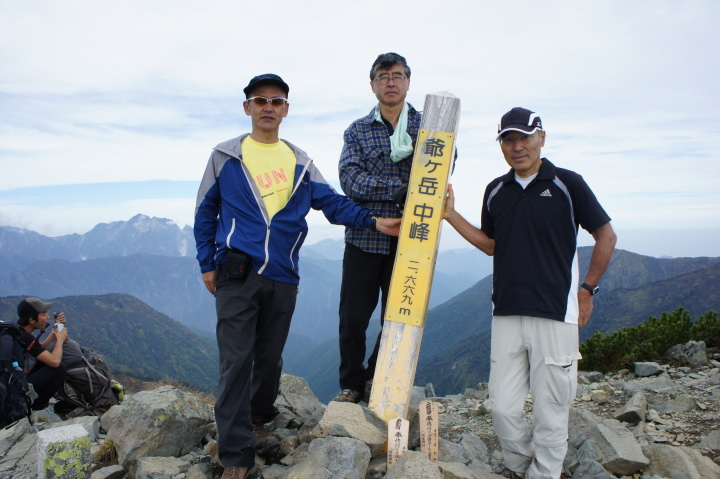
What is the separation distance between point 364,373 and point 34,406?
626cm

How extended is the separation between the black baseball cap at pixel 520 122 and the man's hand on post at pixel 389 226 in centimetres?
135

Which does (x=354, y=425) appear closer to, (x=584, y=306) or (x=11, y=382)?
(x=584, y=306)

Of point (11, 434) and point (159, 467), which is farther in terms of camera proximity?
point (11, 434)

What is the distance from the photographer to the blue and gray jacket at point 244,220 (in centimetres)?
458

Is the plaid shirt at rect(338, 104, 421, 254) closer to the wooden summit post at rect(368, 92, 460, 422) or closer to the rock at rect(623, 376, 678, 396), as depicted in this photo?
the wooden summit post at rect(368, 92, 460, 422)

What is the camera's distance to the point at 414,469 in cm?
389

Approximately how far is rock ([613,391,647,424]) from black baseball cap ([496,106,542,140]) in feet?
15.7

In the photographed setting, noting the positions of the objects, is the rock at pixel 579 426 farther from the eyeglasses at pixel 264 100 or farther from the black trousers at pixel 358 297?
the eyeglasses at pixel 264 100

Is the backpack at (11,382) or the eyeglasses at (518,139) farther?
the backpack at (11,382)

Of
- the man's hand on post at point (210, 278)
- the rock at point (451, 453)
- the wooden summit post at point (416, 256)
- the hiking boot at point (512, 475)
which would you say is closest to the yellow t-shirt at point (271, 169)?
the man's hand on post at point (210, 278)

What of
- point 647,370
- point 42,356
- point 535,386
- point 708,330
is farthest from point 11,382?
point 708,330

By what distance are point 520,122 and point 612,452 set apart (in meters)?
Result: 3.66

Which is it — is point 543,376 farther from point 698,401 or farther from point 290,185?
point 698,401

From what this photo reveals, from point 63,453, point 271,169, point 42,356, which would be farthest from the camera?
point 42,356
